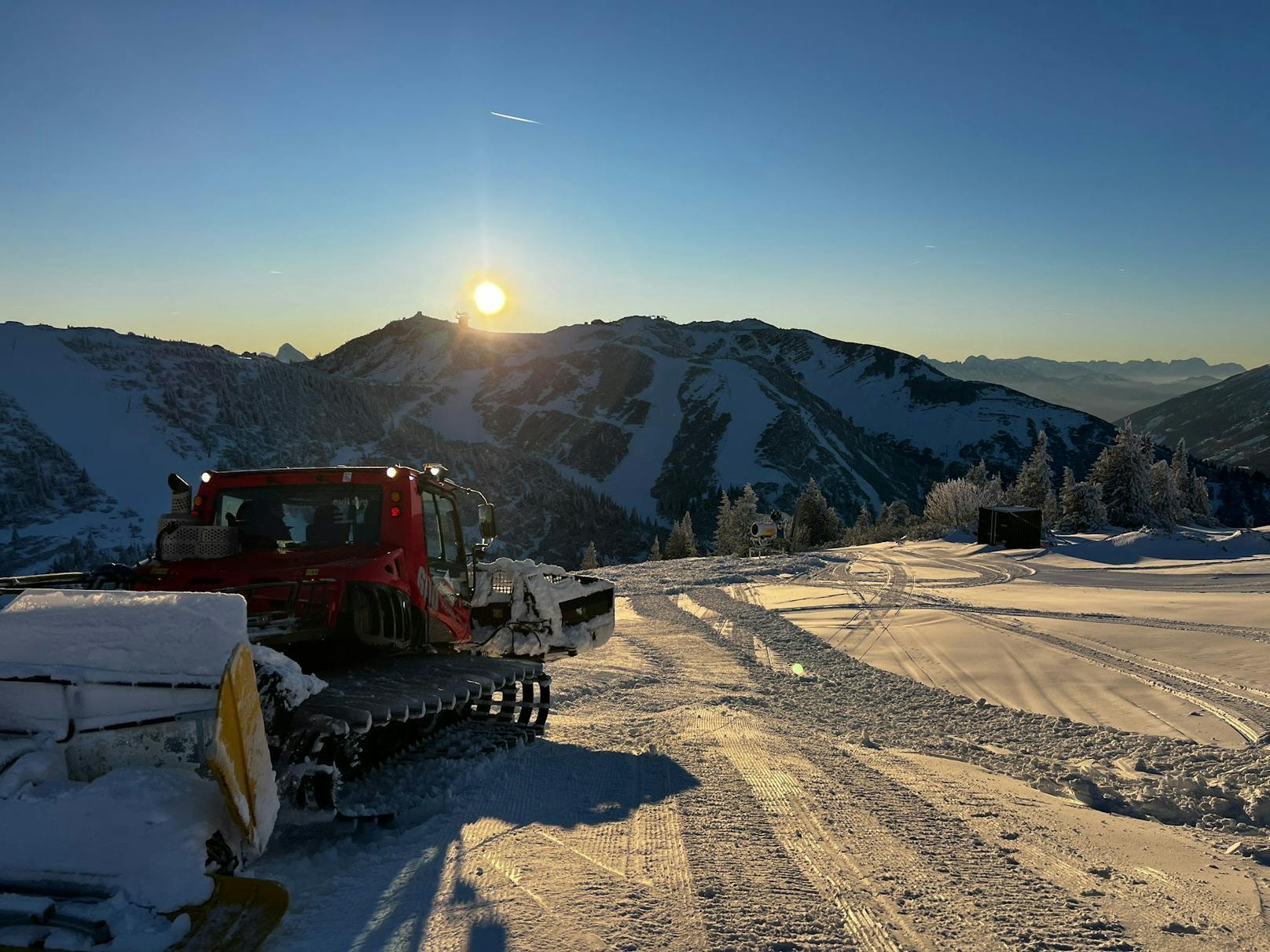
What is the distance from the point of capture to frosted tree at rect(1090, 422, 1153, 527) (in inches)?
1699

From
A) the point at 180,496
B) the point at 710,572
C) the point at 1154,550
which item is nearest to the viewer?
the point at 180,496

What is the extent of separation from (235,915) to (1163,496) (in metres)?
54.5

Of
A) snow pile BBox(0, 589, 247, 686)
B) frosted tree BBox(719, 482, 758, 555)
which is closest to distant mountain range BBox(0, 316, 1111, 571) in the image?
frosted tree BBox(719, 482, 758, 555)

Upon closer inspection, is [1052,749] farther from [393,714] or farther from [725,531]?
[725,531]

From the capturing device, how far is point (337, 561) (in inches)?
239

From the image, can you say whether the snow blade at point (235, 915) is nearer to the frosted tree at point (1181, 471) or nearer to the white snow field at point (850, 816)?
the white snow field at point (850, 816)

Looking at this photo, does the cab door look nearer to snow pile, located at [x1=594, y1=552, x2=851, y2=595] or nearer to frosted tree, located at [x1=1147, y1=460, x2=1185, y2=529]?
snow pile, located at [x1=594, y1=552, x2=851, y2=595]

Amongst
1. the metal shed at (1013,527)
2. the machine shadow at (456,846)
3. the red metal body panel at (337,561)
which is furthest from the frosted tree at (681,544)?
the machine shadow at (456,846)

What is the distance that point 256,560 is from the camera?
6.26 meters

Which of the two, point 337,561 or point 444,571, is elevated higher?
point 337,561

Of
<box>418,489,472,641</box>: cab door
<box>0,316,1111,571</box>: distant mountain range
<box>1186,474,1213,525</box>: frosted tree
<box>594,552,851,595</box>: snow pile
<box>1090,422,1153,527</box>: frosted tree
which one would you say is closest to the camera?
<box>418,489,472,641</box>: cab door

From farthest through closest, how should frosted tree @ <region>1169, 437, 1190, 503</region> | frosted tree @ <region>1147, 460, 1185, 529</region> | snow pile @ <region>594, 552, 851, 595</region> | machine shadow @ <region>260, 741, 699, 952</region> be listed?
frosted tree @ <region>1169, 437, 1190, 503</region> → frosted tree @ <region>1147, 460, 1185, 529</region> → snow pile @ <region>594, 552, 851, 595</region> → machine shadow @ <region>260, 741, 699, 952</region>

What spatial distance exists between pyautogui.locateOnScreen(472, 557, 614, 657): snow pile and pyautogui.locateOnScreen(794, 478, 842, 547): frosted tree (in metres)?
46.5

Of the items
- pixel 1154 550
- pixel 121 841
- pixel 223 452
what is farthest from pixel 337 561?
pixel 223 452
